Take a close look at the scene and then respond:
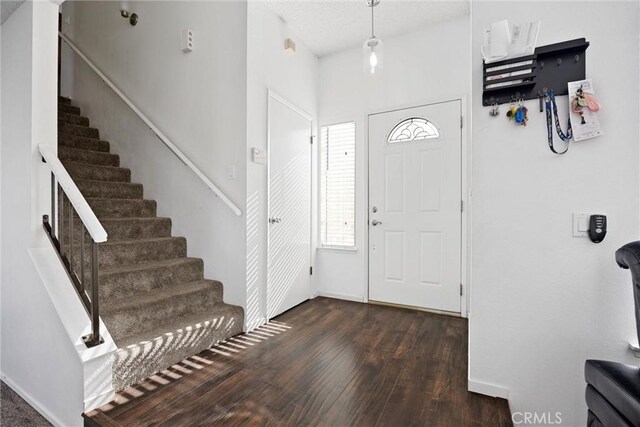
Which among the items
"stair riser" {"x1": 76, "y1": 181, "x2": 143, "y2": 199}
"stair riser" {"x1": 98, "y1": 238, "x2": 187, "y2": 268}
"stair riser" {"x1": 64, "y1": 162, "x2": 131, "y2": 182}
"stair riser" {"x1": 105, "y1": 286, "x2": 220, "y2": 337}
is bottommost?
"stair riser" {"x1": 105, "y1": 286, "x2": 220, "y2": 337}

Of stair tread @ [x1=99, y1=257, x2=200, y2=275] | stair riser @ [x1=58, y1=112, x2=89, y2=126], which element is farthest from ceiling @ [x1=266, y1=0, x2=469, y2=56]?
stair riser @ [x1=58, y1=112, x2=89, y2=126]

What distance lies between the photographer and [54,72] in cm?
193

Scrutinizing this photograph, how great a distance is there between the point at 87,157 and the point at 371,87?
3201mm

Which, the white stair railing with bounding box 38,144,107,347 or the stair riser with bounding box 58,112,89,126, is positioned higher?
the stair riser with bounding box 58,112,89,126

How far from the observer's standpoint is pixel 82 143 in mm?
3416

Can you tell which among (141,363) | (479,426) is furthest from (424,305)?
(141,363)

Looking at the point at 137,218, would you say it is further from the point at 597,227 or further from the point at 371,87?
the point at 597,227

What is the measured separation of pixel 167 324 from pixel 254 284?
734mm

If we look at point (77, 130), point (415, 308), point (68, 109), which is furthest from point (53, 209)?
point (415, 308)

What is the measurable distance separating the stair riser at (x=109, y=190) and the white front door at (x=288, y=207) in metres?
1.58

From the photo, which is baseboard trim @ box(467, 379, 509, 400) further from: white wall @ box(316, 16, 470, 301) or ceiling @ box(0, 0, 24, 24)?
ceiling @ box(0, 0, 24, 24)

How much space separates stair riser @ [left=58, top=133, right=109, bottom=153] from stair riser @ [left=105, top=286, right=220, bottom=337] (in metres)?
2.38

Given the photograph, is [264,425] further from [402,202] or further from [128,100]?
[128,100]

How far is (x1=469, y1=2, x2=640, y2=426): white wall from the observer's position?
141cm
